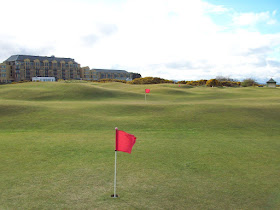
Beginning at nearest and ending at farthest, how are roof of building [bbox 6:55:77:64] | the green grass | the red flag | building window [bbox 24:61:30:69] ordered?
the green grass
the red flag
building window [bbox 24:61:30:69]
roof of building [bbox 6:55:77:64]

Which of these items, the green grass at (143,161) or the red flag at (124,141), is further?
the red flag at (124,141)

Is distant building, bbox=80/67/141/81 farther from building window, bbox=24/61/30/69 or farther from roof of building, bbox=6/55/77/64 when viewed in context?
building window, bbox=24/61/30/69

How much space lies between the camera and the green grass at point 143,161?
24.7 ft

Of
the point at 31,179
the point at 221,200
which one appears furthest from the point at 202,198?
the point at 31,179

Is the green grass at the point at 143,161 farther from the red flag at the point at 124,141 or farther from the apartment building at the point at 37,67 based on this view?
the apartment building at the point at 37,67

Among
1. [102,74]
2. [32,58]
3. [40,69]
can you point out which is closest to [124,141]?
[40,69]

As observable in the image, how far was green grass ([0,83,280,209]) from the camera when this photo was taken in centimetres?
754

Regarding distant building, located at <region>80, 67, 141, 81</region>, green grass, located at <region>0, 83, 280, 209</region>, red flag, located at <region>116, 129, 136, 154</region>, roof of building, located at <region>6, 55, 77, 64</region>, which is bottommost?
green grass, located at <region>0, 83, 280, 209</region>

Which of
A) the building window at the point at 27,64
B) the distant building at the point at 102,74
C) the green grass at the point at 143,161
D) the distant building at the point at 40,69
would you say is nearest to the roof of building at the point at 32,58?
the distant building at the point at 40,69

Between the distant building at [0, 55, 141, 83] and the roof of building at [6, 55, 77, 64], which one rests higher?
the roof of building at [6, 55, 77, 64]

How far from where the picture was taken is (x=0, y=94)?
136 ft

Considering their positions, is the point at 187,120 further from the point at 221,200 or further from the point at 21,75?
the point at 21,75

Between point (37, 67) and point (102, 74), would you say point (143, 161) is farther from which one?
point (102, 74)

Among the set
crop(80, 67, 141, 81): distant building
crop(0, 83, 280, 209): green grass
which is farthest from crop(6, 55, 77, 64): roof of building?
crop(0, 83, 280, 209): green grass
